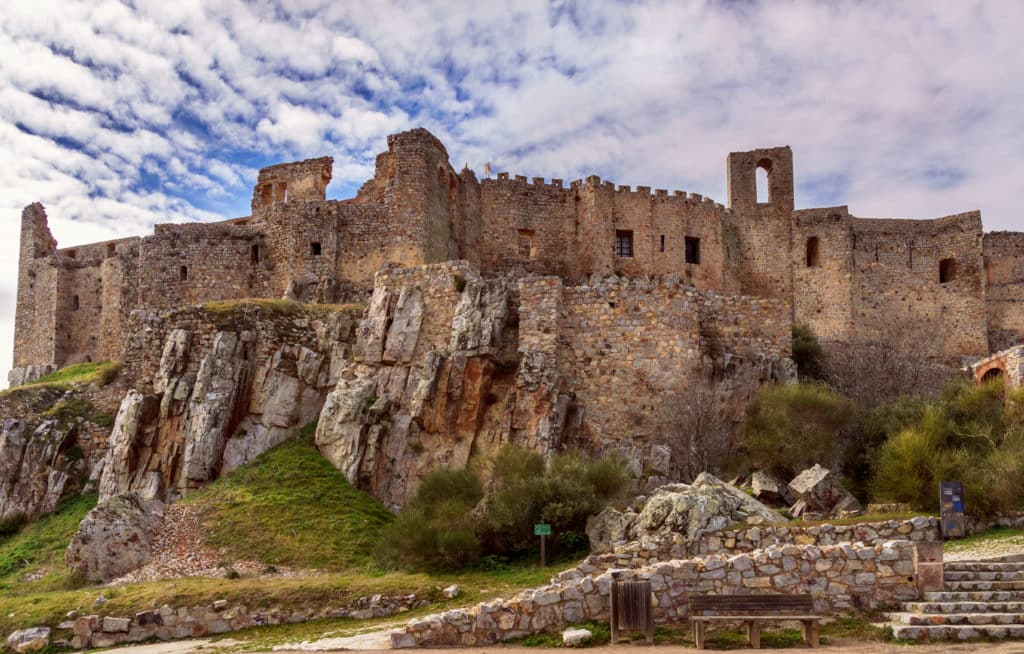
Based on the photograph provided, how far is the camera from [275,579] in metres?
20.5

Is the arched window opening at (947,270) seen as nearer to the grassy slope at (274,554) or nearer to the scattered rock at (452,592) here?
the grassy slope at (274,554)

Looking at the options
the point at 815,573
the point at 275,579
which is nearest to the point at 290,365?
the point at 275,579

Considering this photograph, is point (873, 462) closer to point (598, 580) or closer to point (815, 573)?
point (815, 573)

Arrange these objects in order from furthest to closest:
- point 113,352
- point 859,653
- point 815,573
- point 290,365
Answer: point 113,352 < point 290,365 < point 815,573 < point 859,653

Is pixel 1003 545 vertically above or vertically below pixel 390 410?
below

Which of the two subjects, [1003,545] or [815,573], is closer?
[815,573]

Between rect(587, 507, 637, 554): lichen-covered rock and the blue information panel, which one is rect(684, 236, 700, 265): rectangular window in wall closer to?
rect(587, 507, 637, 554): lichen-covered rock

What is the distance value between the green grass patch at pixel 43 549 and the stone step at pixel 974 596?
713 inches

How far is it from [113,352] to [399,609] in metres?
26.3

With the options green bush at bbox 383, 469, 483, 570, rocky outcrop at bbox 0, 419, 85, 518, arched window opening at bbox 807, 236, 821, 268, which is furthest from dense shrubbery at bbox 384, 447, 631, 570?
arched window opening at bbox 807, 236, 821, 268

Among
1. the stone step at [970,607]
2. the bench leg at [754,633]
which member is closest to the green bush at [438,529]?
the bench leg at [754,633]

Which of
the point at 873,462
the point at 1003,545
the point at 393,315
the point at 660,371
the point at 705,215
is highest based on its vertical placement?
the point at 705,215

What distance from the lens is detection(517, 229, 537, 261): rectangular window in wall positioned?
127 feet

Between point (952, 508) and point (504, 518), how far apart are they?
9.07 m
